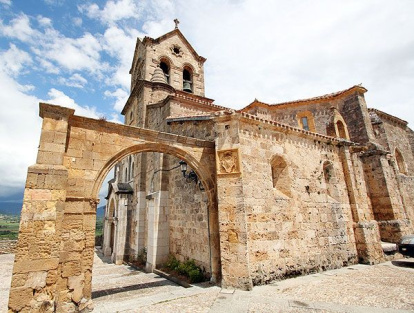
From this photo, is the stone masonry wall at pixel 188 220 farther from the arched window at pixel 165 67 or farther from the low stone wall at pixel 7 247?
the low stone wall at pixel 7 247

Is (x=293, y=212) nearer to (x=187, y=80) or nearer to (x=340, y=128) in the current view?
(x=340, y=128)

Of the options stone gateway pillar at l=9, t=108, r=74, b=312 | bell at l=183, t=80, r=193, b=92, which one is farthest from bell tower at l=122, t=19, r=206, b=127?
stone gateway pillar at l=9, t=108, r=74, b=312

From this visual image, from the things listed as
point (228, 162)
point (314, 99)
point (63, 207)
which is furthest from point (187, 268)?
point (314, 99)

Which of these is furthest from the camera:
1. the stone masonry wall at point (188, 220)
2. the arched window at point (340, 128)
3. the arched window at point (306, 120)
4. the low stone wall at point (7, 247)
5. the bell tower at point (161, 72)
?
the low stone wall at point (7, 247)

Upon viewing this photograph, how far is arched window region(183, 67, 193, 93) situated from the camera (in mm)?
15561

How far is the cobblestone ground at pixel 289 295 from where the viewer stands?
15.1ft

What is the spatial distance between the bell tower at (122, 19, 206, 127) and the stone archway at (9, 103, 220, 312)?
701cm

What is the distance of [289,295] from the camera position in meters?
5.30

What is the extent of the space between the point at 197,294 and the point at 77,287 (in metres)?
2.73

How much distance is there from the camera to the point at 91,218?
5.09 metres

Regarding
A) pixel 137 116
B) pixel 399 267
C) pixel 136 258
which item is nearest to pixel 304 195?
pixel 399 267

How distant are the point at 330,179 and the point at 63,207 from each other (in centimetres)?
916

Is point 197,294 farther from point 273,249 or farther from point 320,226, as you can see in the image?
point 320,226

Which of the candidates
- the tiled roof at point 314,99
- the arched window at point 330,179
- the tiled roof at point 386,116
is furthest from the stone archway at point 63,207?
the tiled roof at point 386,116
